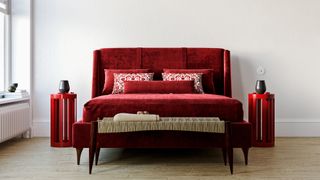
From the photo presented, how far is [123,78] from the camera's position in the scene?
3887 millimetres

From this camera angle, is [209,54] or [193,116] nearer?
[193,116]

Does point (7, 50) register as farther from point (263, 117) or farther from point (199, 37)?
point (263, 117)

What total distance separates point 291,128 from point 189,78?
1.69 meters

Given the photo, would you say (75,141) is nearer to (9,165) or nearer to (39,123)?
(9,165)

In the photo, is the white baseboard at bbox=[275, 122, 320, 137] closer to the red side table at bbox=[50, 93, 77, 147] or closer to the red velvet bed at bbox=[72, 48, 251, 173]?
the red velvet bed at bbox=[72, 48, 251, 173]

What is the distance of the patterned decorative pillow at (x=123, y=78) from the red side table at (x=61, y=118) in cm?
54

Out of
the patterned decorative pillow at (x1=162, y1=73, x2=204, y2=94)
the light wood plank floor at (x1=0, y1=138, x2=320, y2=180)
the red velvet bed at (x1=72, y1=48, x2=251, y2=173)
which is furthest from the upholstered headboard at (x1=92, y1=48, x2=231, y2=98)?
the red velvet bed at (x1=72, y1=48, x2=251, y2=173)

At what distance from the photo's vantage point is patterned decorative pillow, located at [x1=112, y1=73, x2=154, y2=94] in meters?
3.82

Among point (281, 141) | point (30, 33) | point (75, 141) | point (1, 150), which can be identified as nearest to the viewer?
point (75, 141)

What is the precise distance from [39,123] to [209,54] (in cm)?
256

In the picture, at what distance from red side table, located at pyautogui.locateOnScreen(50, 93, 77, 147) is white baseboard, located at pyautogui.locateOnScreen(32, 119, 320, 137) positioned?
2.25 ft

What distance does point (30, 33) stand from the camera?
426cm

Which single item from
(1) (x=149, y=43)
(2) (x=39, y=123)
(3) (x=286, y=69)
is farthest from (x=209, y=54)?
(2) (x=39, y=123)

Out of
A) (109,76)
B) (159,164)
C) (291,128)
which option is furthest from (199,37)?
(159,164)
